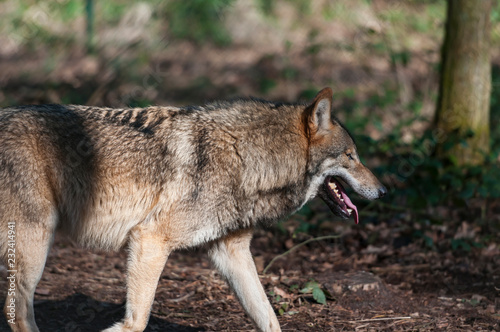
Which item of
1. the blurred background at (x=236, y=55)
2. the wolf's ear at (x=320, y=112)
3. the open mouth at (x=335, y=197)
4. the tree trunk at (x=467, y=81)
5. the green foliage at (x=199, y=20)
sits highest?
the green foliage at (x=199, y=20)

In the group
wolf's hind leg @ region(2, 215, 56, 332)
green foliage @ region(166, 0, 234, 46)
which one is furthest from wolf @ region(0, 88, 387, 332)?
green foliage @ region(166, 0, 234, 46)

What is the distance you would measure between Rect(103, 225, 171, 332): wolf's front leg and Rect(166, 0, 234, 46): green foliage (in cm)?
971

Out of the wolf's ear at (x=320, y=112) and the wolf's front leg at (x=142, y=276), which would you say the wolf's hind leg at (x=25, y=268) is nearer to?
the wolf's front leg at (x=142, y=276)

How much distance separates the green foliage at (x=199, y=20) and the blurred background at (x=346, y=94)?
0.05 m

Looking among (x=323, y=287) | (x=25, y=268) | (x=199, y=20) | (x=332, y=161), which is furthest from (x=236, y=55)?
(x=25, y=268)

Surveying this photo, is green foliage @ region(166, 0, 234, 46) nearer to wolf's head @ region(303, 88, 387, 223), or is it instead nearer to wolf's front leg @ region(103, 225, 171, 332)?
wolf's head @ region(303, 88, 387, 223)

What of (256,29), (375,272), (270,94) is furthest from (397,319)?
(256,29)

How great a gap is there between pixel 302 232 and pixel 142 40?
7.19 m

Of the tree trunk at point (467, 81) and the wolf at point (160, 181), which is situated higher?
the tree trunk at point (467, 81)

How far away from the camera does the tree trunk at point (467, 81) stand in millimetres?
7859

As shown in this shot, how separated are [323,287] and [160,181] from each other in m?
2.13

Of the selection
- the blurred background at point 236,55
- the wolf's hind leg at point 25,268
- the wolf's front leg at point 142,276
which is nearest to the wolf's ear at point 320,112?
the wolf's front leg at point 142,276

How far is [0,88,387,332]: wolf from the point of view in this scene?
3930mm

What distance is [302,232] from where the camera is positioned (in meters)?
6.79
